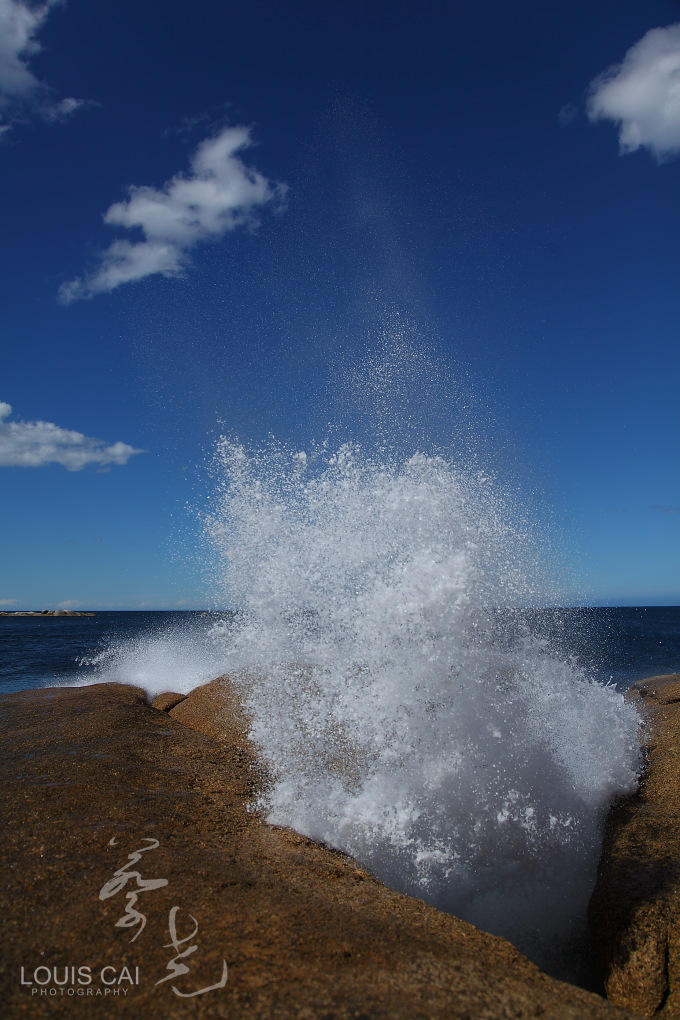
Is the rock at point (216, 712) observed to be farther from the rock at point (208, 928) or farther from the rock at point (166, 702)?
the rock at point (208, 928)

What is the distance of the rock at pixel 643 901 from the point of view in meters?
3.00

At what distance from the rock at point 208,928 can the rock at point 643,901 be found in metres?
0.89

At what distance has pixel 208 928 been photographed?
2.55 metres

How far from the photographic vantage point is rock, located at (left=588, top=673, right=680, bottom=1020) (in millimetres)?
2996

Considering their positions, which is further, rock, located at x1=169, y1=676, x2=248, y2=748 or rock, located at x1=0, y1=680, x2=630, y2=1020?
rock, located at x1=169, y1=676, x2=248, y2=748

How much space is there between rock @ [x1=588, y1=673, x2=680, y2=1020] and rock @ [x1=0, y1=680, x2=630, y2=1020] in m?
0.89

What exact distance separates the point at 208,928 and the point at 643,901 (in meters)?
2.69

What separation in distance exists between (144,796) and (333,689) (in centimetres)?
276

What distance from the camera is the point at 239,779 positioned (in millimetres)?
5234
